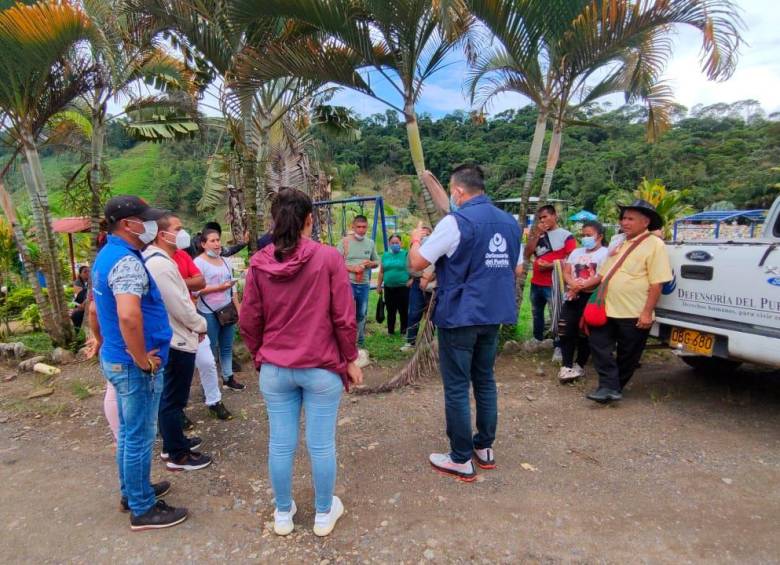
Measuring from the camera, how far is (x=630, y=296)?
396 cm

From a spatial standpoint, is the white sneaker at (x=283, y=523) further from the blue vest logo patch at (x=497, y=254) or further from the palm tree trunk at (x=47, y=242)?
the palm tree trunk at (x=47, y=242)

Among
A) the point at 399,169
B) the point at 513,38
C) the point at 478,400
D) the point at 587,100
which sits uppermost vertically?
the point at 399,169

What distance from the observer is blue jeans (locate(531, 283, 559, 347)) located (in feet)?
18.6

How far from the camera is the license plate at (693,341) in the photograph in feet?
12.3

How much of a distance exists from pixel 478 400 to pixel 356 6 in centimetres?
393

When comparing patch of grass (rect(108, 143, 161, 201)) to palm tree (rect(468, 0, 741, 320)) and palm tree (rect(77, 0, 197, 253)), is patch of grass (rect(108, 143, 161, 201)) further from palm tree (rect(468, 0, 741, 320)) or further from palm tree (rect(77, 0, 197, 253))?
palm tree (rect(468, 0, 741, 320))

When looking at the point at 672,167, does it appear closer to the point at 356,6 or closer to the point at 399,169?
the point at 399,169

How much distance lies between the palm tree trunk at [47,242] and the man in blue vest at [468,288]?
5554mm

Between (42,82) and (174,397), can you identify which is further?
(42,82)

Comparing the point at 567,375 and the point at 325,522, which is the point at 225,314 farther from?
the point at 567,375

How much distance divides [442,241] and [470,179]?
49 centimetres

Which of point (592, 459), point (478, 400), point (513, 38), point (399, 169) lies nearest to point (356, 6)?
point (513, 38)

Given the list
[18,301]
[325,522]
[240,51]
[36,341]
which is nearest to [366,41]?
[240,51]

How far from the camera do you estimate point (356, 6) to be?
4633mm
